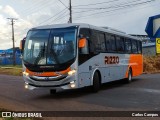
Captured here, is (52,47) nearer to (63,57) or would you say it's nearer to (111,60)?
(63,57)

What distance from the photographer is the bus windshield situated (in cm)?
1508

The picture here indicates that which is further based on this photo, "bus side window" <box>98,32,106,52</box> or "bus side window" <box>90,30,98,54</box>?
"bus side window" <box>98,32,106,52</box>

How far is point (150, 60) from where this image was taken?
4050 centimetres

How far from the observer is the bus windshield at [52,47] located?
15078 mm

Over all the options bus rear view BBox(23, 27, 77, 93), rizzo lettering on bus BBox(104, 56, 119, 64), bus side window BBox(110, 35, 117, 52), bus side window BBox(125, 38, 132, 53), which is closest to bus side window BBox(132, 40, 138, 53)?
bus side window BBox(125, 38, 132, 53)

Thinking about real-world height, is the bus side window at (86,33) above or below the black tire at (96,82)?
above

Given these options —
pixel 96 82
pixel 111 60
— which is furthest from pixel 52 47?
pixel 111 60

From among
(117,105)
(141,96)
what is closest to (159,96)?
(141,96)

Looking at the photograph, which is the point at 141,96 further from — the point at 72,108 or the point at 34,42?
the point at 34,42

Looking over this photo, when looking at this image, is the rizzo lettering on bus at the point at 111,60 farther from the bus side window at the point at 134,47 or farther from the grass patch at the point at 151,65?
the grass patch at the point at 151,65

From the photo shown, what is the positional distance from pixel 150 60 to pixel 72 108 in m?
29.2

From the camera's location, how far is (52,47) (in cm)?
1527

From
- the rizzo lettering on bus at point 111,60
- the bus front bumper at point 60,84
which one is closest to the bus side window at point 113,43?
the rizzo lettering on bus at point 111,60

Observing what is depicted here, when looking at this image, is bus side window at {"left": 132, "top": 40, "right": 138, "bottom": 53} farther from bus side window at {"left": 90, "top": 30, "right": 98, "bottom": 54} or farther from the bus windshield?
the bus windshield
